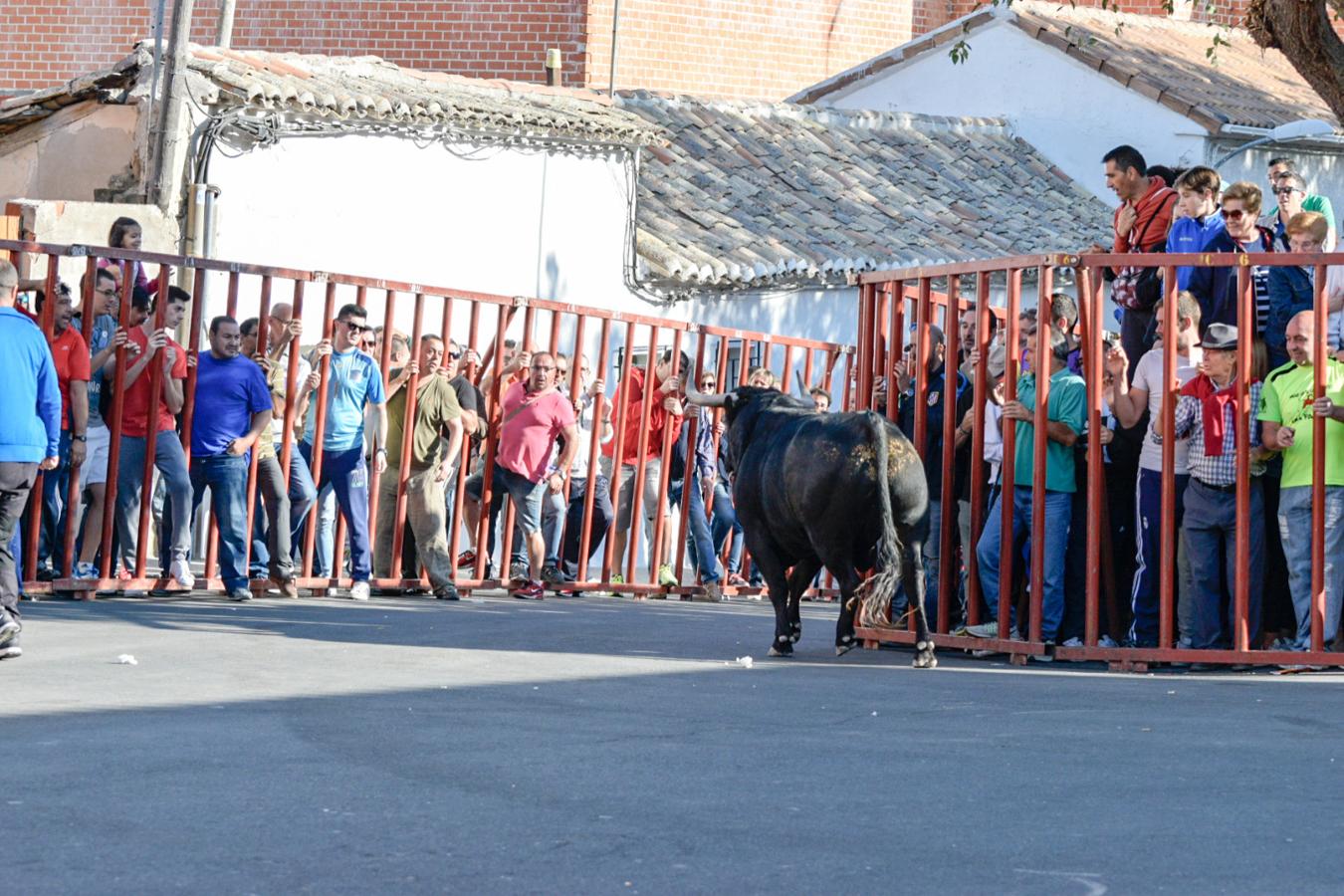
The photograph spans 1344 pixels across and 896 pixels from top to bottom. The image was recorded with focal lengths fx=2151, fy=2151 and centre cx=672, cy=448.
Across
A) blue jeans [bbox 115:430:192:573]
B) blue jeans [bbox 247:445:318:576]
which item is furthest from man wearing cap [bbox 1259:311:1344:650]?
blue jeans [bbox 115:430:192:573]

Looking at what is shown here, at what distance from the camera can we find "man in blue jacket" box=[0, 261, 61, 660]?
10711 millimetres

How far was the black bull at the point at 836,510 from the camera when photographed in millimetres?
11648

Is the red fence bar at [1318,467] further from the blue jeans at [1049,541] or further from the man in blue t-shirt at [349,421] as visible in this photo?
the man in blue t-shirt at [349,421]

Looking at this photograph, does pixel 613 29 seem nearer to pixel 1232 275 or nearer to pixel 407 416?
pixel 407 416

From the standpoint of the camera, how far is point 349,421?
14930 mm

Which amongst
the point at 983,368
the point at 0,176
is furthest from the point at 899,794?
the point at 0,176

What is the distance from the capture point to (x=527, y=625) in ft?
44.2

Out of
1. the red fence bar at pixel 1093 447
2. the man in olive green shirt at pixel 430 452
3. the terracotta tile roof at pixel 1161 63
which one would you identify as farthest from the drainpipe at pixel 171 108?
the terracotta tile roof at pixel 1161 63

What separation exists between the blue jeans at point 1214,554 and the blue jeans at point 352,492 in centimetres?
599

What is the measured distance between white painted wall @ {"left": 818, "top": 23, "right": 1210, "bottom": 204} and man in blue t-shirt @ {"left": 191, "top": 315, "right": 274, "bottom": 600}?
54.4 ft

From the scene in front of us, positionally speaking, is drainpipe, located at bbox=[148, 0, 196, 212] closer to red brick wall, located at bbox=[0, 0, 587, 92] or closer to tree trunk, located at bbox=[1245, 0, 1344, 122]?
tree trunk, located at bbox=[1245, 0, 1344, 122]

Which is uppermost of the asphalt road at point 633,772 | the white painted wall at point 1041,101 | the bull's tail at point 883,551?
the white painted wall at point 1041,101

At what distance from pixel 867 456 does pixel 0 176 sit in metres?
12.4

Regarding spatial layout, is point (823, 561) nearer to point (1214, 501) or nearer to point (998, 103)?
point (1214, 501)
